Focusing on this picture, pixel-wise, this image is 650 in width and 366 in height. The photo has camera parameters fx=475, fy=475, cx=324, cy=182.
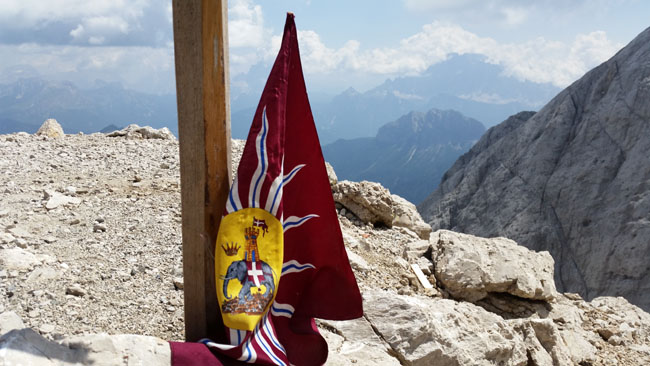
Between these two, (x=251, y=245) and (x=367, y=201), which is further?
(x=367, y=201)

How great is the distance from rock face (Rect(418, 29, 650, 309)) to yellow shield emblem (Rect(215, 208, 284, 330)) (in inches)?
1018

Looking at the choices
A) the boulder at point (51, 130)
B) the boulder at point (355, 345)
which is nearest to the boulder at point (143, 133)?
the boulder at point (51, 130)

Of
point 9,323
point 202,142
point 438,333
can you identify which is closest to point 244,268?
point 202,142

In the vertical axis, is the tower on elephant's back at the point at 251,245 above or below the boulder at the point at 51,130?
below

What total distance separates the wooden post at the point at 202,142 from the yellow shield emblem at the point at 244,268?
5.6 inches

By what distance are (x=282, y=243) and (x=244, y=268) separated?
0.30 metres

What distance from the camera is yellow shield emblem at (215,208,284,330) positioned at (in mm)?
2973

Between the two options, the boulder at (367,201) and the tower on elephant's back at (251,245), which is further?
the boulder at (367,201)

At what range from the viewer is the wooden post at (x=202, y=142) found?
2.75 meters

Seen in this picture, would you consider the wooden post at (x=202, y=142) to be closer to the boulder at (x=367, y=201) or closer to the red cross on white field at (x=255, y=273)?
the red cross on white field at (x=255, y=273)

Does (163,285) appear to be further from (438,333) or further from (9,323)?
(438,333)

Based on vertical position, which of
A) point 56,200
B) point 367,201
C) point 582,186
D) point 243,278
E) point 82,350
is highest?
point 582,186

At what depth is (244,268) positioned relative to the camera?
3.01 metres

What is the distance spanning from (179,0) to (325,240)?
1.82 meters
